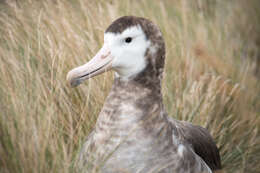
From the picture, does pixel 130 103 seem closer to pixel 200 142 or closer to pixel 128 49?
pixel 128 49

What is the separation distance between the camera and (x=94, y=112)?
2.26m

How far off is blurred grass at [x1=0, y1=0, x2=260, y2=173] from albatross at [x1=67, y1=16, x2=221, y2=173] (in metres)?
0.12

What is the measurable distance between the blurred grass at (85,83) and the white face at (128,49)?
0.28 meters

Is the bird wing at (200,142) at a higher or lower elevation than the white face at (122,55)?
lower

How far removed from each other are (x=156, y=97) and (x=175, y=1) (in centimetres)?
222

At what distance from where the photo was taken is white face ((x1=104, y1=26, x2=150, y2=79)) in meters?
1.93

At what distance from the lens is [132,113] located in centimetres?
199

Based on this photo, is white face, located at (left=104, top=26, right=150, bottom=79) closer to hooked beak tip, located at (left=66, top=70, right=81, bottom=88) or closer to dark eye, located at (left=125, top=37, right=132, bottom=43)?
dark eye, located at (left=125, top=37, right=132, bottom=43)

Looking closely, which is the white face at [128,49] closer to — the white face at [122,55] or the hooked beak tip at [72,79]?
the white face at [122,55]

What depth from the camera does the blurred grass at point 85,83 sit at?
188 cm

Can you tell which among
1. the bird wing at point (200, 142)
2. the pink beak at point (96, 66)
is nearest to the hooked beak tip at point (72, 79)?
the pink beak at point (96, 66)

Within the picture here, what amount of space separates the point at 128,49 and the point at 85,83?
27.2 inches

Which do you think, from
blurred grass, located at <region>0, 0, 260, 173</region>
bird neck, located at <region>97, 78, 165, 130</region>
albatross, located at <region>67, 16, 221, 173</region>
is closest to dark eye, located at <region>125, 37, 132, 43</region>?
albatross, located at <region>67, 16, 221, 173</region>

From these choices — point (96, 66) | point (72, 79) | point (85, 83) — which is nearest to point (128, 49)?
point (96, 66)
